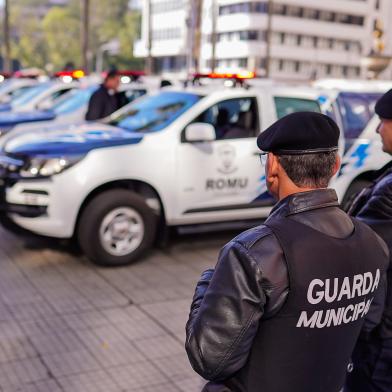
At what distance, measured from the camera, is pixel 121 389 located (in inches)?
157

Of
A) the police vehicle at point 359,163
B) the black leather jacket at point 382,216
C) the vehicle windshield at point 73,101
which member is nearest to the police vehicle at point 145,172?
the police vehicle at point 359,163

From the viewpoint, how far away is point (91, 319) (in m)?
5.05

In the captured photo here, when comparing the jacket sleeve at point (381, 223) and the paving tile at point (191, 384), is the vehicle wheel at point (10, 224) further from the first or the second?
the jacket sleeve at point (381, 223)

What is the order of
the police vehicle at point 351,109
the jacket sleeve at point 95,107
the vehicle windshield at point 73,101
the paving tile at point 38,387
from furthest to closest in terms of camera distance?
the vehicle windshield at point 73,101
the jacket sleeve at point 95,107
the police vehicle at point 351,109
the paving tile at point 38,387

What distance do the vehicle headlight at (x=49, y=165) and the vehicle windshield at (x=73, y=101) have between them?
14.1 feet

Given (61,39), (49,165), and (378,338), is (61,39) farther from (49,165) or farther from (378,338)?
(378,338)

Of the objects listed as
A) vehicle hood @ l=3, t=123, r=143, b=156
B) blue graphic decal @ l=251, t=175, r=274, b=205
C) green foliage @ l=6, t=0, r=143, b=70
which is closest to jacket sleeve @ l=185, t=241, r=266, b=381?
vehicle hood @ l=3, t=123, r=143, b=156

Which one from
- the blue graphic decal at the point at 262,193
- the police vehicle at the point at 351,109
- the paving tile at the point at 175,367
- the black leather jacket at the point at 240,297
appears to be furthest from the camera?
the police vehicle at the point at 351,109

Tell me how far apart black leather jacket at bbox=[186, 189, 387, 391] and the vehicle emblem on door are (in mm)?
4760

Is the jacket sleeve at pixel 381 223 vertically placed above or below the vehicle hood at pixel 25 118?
above

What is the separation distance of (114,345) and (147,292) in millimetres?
1182

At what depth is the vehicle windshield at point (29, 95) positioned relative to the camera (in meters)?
12.1

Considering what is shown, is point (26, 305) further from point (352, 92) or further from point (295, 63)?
point (295, 63)

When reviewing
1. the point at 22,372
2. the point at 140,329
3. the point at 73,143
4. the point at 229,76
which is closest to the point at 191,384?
the point at 140,329
